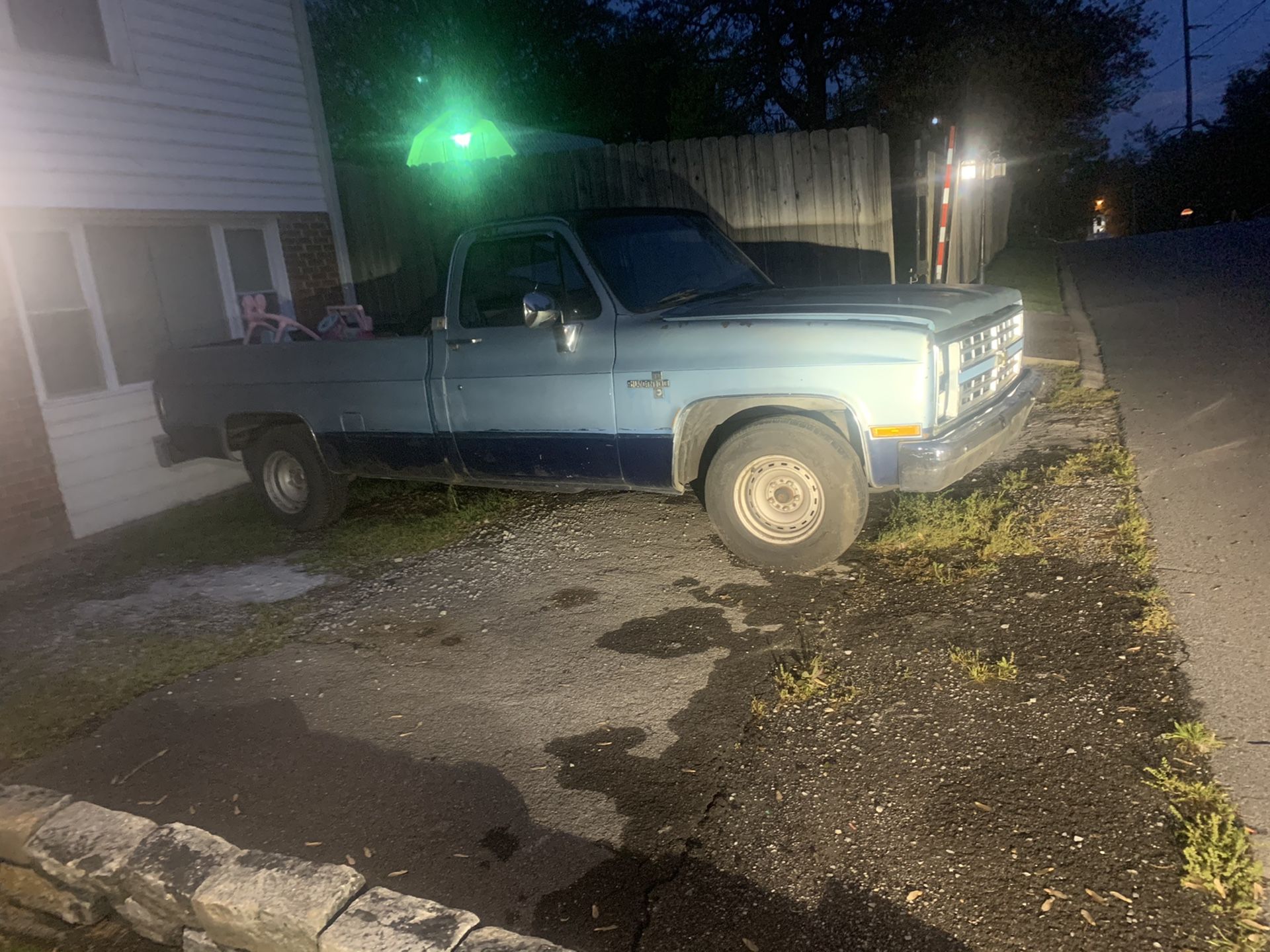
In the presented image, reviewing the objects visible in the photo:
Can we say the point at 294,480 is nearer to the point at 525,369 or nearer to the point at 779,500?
the point at 525,369

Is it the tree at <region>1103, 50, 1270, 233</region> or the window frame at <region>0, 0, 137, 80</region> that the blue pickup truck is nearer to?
the window frame at <region>0, 0, 137, 80</region>

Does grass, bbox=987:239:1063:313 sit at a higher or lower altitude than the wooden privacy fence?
lower

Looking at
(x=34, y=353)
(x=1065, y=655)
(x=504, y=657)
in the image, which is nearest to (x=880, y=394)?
(x=1065, y=655)

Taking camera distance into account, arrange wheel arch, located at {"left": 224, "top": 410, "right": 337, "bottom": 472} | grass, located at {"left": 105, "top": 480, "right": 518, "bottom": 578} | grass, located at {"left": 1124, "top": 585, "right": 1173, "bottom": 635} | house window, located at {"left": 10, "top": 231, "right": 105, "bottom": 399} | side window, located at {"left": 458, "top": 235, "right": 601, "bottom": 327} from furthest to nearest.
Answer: house window, located at {"left": 10, "top": 231, "right": 105, "bottom": 399} < wheel arch, located at {"left": 224, "top": 410, "right": 337, "bottom": 472} < grass, located at {"left": 105, "top": 480, "right": 518, "bottom": 578} < side window, located at {"left": 458, "top": 235, "right": 601, "bottom": 327} < grass, located at {"left": 1124, "top": 585, "right": 1173, "bottom": 635}

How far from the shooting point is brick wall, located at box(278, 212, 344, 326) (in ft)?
32.2

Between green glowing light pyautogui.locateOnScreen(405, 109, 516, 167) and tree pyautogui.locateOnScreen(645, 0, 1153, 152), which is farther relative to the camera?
tree pyautogui.locateOnScreen(645, 0, 1153, 152)

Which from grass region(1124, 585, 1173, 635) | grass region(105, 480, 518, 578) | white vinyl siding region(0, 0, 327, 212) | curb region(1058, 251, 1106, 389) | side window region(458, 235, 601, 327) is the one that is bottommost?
grass region(1124, 585, 1173, 635)

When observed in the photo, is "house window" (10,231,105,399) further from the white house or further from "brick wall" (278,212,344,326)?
"brick wall" (278,212,344,326)

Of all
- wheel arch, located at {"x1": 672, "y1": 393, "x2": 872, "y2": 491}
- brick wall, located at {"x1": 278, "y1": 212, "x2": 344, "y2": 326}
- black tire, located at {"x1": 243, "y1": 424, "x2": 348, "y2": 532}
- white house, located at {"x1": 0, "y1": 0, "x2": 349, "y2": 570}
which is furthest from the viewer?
brick wall, located at {"x1": 278, "y1": 212, "x2": 344, "y2": 326}

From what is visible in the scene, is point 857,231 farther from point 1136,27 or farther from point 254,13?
point 1136,27

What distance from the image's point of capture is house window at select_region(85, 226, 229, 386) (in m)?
8.05

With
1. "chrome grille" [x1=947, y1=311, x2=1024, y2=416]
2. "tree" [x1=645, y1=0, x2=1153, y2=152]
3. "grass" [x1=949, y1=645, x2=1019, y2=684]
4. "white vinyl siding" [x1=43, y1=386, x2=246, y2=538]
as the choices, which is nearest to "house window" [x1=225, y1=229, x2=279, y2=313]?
"white vinyl siding" [x1=43, y1=386, x2=246, y2=538]

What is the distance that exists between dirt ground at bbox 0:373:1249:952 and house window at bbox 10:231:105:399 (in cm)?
361

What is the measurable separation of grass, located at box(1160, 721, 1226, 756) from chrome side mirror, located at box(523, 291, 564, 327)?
11.9 feet
